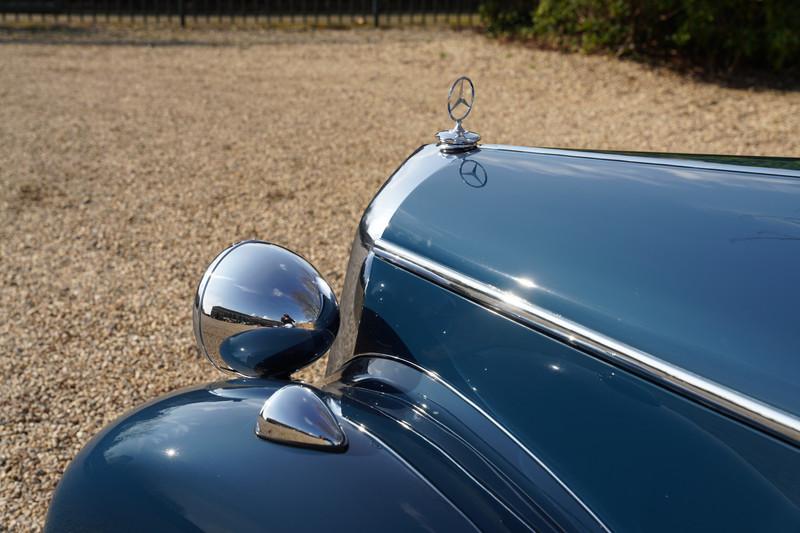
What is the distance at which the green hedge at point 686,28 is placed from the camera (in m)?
8.80

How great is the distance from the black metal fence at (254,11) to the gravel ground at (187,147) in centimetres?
106

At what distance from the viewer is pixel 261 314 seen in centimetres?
171

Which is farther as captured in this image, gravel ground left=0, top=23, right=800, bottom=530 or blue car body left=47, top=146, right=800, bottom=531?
gravel ground left=0, top=23, right=800, bottom=530

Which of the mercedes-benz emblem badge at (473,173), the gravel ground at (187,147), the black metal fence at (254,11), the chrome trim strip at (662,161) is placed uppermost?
the chrome trim strip at (662,161)

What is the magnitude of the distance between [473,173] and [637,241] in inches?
22.0

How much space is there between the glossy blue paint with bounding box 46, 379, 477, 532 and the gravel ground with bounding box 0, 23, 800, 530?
1442 mm

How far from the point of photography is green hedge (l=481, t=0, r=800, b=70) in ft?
28.9

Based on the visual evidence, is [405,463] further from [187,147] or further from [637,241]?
[187,147]

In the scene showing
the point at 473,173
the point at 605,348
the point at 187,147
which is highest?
the point at 473,173

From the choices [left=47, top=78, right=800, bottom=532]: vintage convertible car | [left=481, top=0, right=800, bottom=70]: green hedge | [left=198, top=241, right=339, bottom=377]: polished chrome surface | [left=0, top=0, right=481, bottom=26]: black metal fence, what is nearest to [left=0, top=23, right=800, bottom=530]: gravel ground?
[left=481, top=0, right=800, bottom=70]: green hedge

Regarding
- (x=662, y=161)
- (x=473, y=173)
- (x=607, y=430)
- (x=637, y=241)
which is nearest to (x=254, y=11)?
(x=473, y=173)

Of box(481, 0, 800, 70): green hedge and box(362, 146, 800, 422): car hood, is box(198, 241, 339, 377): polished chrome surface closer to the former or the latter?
box(362, 146, 800, 422): car hood

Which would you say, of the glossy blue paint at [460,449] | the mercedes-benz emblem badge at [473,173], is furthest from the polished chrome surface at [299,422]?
the mercedes-benz emblem badge at [473,173]

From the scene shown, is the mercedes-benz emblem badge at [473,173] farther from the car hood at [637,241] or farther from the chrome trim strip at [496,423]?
the chrome trim strip at [496,423]
